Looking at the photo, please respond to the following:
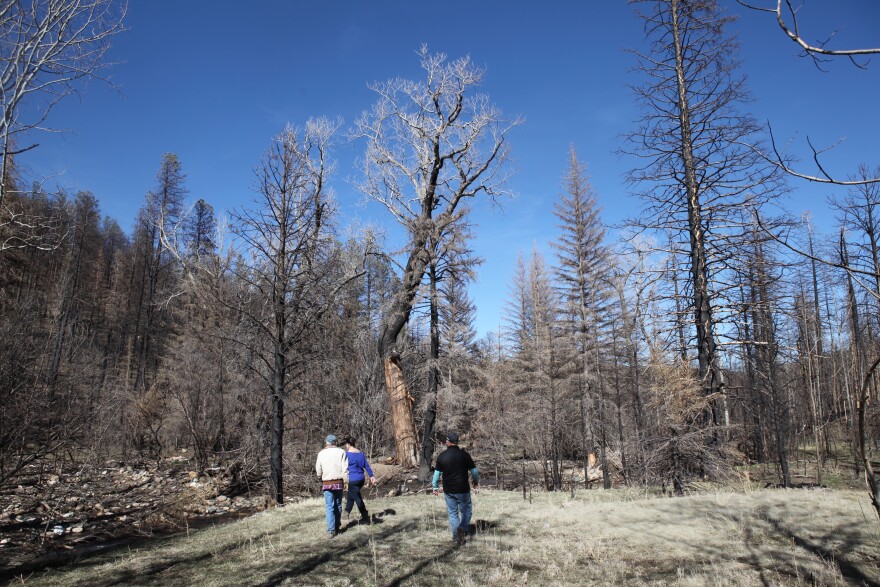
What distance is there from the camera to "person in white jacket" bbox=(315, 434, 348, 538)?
8.88 meters

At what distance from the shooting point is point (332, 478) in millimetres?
8945

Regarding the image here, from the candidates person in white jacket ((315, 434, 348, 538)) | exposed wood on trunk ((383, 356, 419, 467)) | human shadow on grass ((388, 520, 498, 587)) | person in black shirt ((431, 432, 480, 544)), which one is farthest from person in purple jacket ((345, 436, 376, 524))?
exposed wood on trunk ((383, 356, 419, 467))

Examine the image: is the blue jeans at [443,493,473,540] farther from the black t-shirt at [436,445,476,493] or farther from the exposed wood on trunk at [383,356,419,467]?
the exposed wood on trunk at [383,356,419,467]

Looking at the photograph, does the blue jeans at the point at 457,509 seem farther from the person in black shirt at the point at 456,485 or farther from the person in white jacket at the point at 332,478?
the person in white jacket at the point at 332,478

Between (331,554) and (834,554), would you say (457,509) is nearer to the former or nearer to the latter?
(331,554)

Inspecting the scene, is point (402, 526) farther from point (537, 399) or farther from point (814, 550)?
point (537, 399)

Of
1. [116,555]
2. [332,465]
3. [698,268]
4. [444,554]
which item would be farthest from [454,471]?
[698,268]

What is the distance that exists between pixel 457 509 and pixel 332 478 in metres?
2.24

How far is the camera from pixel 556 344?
28.9 meters

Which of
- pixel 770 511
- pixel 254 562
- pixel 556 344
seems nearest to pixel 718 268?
pixel 770 511

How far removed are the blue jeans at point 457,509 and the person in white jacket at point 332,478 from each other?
6.50ft

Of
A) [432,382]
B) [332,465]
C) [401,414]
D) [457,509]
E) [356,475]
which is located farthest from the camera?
[401,414]

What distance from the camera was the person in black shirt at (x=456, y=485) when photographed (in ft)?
26.6

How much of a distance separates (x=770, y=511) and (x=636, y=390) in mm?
12189
